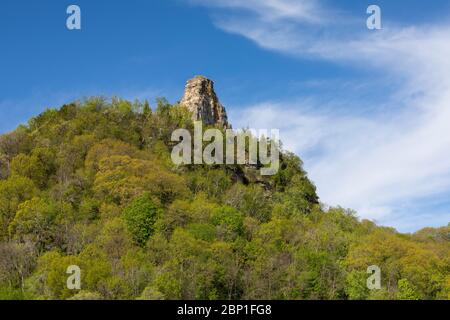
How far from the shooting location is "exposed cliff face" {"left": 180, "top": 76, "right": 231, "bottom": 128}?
5113 inches

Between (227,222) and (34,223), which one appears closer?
(34,223)

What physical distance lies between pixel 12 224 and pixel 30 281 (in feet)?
49.6

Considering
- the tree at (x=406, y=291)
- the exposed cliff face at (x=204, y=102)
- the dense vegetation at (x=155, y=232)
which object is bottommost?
the tree at (x=406, y=291)

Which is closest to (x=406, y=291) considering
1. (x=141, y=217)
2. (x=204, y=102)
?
(x=141, y=217)

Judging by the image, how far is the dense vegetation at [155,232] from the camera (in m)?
63.5

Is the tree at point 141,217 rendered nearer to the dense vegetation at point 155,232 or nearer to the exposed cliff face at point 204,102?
the dense vegetation at point 155,232

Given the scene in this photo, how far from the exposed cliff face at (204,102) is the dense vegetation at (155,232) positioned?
70.3 ft

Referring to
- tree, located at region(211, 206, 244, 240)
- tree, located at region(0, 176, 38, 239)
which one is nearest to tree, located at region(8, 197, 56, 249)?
tree, located at region(0, 176, 38, 239)

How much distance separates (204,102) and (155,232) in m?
60.3

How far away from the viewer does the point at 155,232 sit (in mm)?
75375

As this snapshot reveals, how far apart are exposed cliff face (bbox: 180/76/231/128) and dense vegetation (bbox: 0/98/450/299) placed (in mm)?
21436

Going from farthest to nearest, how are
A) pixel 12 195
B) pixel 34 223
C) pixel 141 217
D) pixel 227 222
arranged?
pixel 227 222 < pixel 12 195 < pixel 141 217 < pixel 34 223

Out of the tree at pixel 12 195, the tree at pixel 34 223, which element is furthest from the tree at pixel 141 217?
the tree at pixel 12 195

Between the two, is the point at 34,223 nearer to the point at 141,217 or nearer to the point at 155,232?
the point at 141,217
